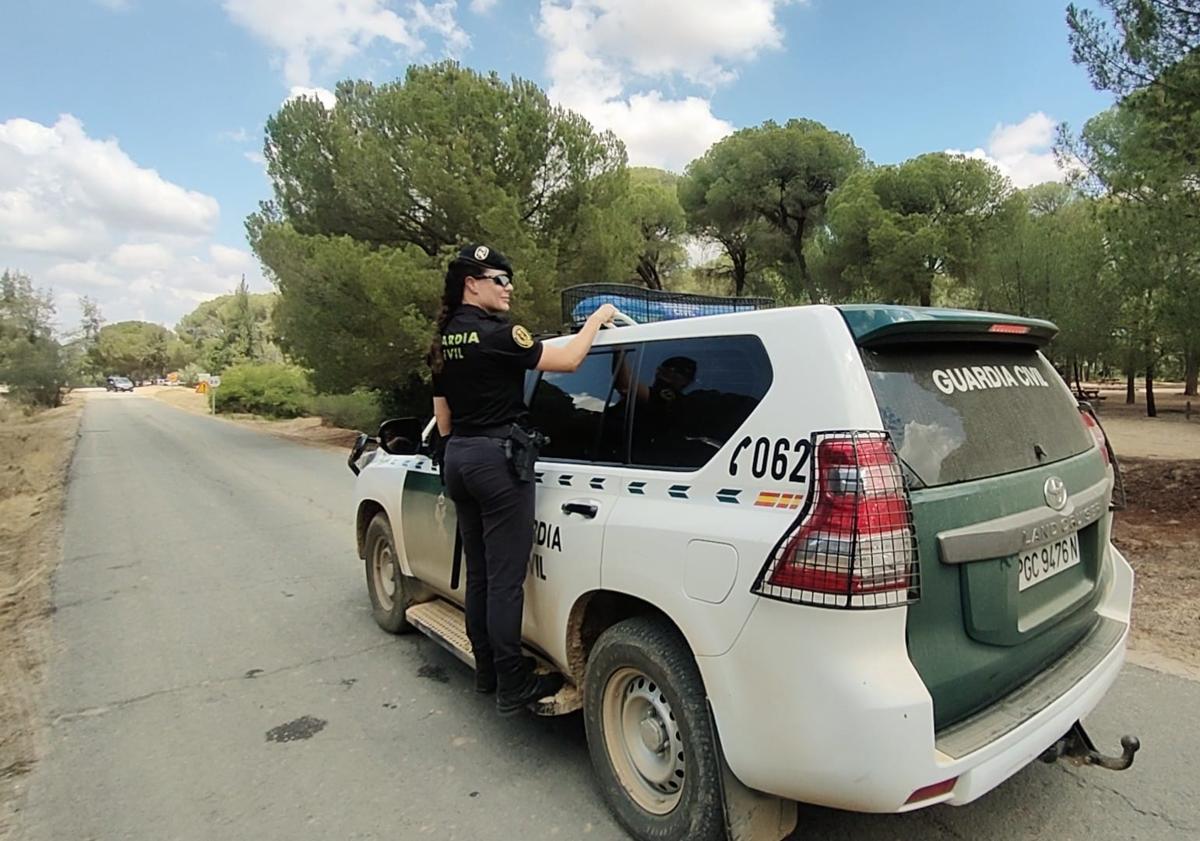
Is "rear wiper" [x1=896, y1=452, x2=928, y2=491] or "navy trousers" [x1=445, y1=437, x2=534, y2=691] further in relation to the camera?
"navy trousers" [x1=445, y1=437, x2=534, y2=691]

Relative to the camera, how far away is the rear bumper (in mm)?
1795

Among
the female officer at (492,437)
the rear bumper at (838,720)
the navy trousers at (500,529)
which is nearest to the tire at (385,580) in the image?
the female officer at (492,437)

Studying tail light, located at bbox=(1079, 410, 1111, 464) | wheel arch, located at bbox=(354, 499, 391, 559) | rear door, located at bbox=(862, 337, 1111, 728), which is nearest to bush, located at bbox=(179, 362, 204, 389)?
wheel arch, located at bbox=(354, 499, 391, 559)

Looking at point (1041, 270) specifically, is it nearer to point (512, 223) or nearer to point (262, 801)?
point (512, 223)

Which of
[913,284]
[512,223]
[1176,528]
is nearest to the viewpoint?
[1176,528]

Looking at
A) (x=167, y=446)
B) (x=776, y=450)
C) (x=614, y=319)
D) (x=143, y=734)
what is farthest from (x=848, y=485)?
(x=167, y=446)

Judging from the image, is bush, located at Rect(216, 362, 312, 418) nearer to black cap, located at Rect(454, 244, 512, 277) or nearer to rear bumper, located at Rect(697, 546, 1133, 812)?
black cap, located at Rect(454, 244, 512, 277)

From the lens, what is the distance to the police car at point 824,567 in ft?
6.03

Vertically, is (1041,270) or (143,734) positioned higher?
(1041,270)

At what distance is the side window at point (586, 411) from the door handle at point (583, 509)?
190mm

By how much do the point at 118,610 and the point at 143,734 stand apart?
8.17ft

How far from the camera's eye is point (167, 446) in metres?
20.0

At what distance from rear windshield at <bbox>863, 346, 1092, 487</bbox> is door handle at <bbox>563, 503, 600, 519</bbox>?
1.10 metres

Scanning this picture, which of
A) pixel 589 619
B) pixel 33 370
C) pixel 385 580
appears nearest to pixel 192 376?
pixel 33 370
